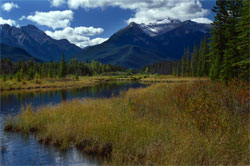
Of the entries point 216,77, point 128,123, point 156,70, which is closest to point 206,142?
point 128,123

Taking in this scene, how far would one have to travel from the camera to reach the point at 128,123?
34.6 ft

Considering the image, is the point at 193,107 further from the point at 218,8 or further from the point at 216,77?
the point at 218,8

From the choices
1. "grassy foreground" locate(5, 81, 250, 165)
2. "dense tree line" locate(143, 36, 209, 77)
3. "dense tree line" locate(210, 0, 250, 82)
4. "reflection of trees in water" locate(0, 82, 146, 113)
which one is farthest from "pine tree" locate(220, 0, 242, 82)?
"grassy foreground" locate(5, 81, 250, 165)

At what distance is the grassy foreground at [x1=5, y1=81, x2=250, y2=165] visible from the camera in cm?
708

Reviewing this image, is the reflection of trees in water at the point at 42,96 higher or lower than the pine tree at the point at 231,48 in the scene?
lower

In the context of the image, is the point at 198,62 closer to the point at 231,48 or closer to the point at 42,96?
the point at 231,48

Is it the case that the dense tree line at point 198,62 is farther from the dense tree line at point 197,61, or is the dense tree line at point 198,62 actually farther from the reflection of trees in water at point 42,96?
the reflection of trees in water at point 42,96

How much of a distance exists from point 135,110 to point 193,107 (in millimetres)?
5864

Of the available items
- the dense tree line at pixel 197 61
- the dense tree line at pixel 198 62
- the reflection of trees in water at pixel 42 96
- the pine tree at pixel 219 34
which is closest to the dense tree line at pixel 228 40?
→ the pine tree at pixel 219 34

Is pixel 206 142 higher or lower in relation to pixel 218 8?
lower

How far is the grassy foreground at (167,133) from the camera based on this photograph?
7081mm

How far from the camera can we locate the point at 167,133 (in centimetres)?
895

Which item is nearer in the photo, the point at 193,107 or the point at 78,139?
the point at 193,107

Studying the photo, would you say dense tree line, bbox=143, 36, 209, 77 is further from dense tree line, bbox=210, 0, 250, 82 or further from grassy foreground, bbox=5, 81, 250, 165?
grassy foreground, bbox=5, 81, 250, 165
